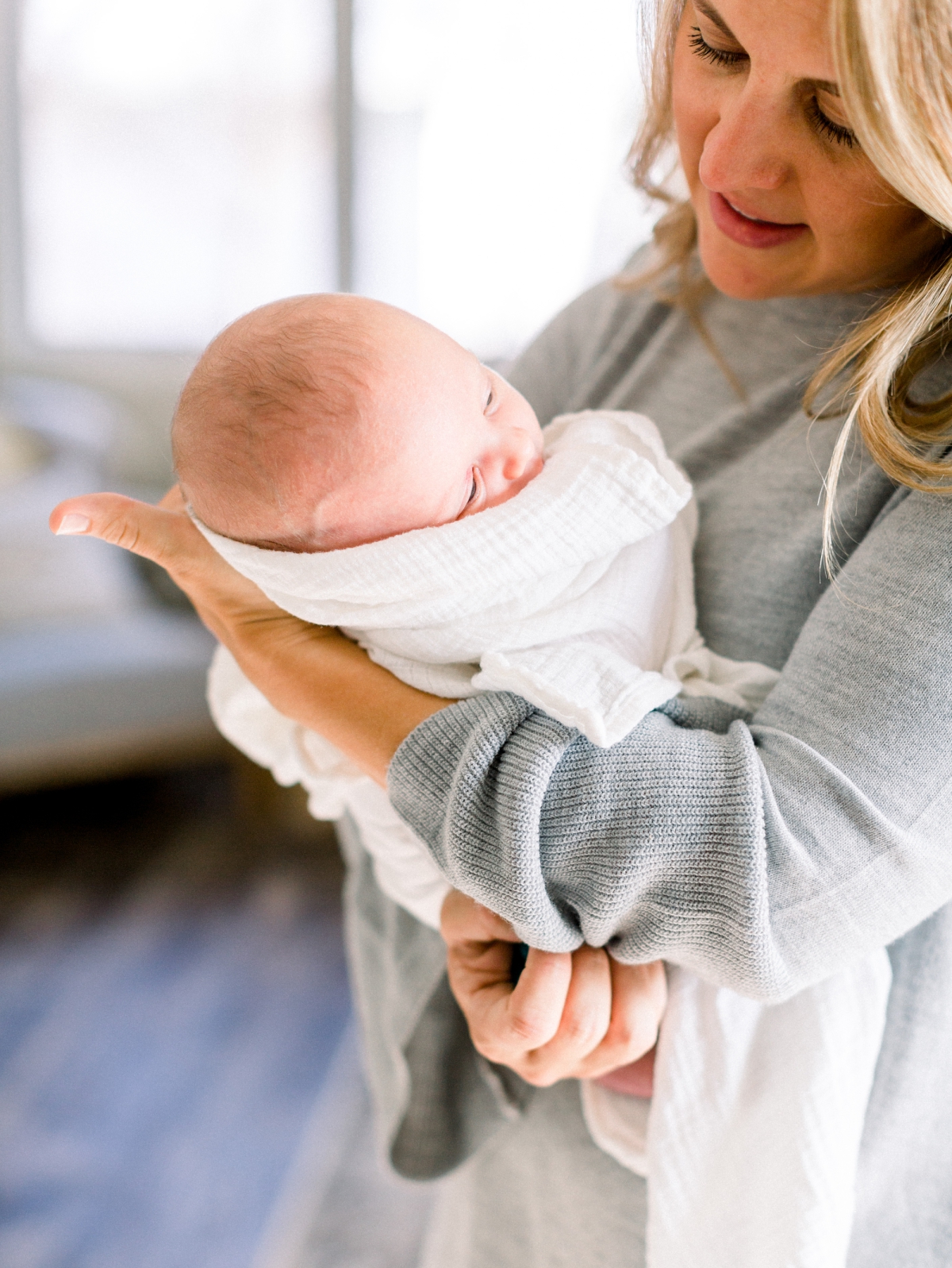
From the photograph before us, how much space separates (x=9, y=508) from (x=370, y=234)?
165 centimetres

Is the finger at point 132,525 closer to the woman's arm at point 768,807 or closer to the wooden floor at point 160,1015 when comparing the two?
the woman's arm at point 768,807

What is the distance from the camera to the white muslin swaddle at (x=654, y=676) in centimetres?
70

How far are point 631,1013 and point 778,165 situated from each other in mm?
600

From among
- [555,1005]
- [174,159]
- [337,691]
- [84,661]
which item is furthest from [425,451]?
[174,159]

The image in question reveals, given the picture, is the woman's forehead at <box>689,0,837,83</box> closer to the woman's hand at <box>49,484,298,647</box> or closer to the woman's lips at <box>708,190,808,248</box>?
the woman's lips at <box>708,190,808,248</box>

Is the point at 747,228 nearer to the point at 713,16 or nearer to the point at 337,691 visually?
the point at 713,16

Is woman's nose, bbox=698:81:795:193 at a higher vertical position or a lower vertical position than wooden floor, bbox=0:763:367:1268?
higher

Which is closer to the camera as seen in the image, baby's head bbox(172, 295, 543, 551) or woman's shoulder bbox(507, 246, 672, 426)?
baby's head bbox(172, 295, 543, 551)

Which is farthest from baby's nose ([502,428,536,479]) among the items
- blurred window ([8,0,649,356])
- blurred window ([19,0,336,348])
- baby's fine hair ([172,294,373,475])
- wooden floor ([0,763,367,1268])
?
blurred window ([19,0,336,348])

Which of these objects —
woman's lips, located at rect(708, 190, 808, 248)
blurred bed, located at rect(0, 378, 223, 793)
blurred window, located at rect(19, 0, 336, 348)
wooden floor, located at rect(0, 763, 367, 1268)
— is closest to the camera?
woman's lips, located at rect(708, 190, 808, 248)

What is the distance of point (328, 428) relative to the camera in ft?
2.38

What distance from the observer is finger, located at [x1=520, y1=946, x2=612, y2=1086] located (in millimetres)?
702

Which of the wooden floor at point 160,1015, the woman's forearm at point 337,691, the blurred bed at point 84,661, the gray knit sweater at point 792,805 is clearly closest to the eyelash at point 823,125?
the gray knit sweater at point 792,805

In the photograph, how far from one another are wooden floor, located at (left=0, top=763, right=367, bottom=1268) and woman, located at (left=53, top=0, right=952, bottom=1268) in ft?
3.28
